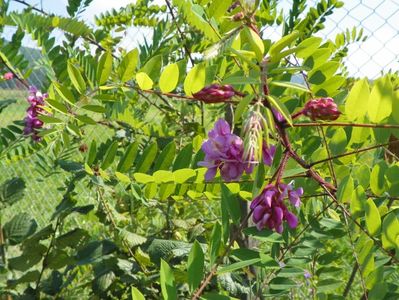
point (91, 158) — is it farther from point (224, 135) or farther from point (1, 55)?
point (1, 55)

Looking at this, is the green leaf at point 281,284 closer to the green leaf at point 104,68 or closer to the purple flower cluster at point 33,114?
the green leaf at point 104,68

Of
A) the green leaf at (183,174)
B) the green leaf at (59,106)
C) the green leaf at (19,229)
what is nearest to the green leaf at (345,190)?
the green leaf at (183,174)

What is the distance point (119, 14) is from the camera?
2031 mm

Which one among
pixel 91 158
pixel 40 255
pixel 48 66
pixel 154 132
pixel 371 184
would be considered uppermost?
pixel 48 66

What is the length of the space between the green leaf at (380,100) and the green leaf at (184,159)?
0.29 metres

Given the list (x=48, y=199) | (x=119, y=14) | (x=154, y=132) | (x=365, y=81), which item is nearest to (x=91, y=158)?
(x=365, y=81)

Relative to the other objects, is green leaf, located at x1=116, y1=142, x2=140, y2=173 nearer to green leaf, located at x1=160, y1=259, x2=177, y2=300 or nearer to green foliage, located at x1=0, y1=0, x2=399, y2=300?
green foliage, located at x1=0, y1=0, x2=399, y2=300

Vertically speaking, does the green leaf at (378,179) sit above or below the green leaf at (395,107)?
below

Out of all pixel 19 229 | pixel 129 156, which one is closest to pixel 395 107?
pixel 129 156

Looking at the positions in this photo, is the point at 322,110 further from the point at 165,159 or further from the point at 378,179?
the point at 165,159

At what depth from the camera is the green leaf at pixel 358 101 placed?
73 cm

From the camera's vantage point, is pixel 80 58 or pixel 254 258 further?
pixel 80 58

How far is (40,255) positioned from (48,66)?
24.0 inches

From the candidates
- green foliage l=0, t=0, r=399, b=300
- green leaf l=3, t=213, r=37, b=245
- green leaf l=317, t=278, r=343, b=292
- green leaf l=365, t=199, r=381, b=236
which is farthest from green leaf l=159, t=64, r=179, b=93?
green leaf l=3, t=213, r=37, b=245
